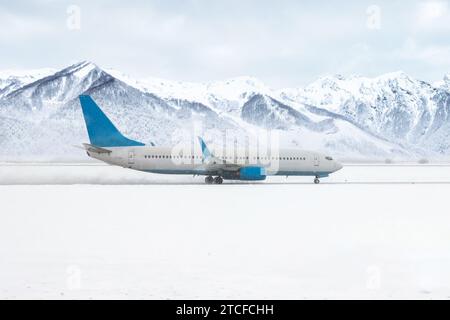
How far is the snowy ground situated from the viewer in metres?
11.1

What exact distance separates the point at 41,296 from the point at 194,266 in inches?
149

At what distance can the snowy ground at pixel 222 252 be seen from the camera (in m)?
11.1

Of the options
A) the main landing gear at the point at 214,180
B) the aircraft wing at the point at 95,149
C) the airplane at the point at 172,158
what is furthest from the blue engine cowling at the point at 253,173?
the aircraft wing at the point at 95,149

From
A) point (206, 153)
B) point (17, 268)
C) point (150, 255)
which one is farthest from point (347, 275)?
point (206, 153)

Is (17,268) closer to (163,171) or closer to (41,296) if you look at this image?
(41,296)

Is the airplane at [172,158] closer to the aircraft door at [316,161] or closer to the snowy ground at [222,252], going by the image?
the aircraft door at [316,161]

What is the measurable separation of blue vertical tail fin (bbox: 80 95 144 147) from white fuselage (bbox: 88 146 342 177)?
939 millimetres

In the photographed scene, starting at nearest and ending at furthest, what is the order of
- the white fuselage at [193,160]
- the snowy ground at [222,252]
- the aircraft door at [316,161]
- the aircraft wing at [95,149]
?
the snowy ground at [222,252] < the aircraft wing at [95,149] < the white fuselage at [193,160] < the aircraft door at [316,161]

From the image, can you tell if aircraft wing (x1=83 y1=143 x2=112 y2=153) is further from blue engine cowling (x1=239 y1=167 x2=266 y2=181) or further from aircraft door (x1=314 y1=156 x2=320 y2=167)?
aircraft door (x1=314 y1=156 x2=320 y2=167)

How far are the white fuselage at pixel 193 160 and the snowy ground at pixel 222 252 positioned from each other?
862 inches

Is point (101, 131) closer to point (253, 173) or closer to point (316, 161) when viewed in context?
point (253, 173)

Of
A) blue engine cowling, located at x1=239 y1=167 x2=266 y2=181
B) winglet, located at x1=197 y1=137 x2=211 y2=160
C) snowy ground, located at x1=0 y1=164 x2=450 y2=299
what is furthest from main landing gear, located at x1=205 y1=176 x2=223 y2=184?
snowy ground, located at x1=0 y1=164 x2=450 y2=299

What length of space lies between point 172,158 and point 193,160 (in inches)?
75.1
